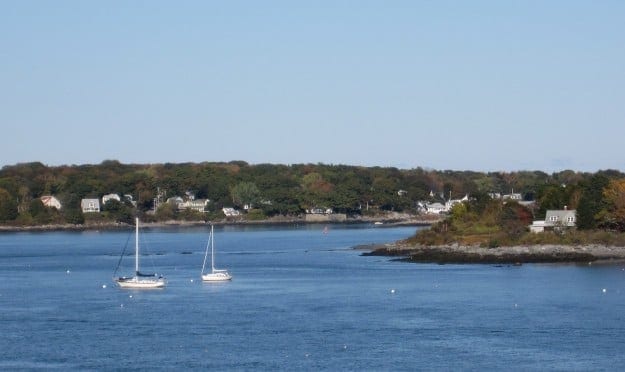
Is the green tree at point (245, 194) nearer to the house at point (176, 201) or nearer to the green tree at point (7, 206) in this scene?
the house at point (176, 201)

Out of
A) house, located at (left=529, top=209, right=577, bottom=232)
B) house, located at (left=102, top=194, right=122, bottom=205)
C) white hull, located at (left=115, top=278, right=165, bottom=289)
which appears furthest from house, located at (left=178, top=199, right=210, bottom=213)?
white hull, located at (left=115, top=278, right=165, bottom=289)

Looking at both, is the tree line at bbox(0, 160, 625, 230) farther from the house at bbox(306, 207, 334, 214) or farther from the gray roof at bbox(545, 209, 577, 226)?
the gray roof at bbox(545, 209, 577, 226)

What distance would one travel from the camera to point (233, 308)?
Answer: 125 ft

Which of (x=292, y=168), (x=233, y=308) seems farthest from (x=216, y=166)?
(x=233, y=308)

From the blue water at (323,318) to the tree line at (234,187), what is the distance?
64.5 metres

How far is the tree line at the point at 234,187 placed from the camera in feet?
399

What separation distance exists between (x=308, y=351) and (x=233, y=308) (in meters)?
9.72

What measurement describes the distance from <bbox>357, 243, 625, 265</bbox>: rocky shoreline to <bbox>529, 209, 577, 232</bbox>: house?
447cm

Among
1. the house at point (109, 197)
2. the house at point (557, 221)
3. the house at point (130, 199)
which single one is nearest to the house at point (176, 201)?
the house at point (130, 199)

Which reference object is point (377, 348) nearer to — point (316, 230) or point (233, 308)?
point (233, 308)

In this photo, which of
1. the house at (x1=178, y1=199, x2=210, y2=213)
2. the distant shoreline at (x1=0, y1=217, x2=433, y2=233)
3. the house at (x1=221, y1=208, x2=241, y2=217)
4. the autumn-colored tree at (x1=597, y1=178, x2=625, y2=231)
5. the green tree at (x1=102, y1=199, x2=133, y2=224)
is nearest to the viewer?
the autumn-colored tree at (x1=597, y1=178, x2=625, y2=231)

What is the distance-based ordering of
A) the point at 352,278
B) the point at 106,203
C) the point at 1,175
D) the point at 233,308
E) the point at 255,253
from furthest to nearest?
the point at 1,175, the point at 106,203, the point at 255,253, the point at 352,278, the point at 233,308

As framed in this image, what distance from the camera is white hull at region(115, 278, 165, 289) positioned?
45.4 metres

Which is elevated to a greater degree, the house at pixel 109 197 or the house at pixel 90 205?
the house at pixel 109 197
